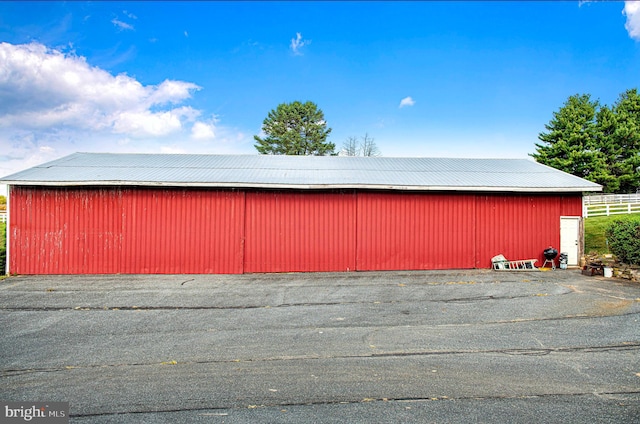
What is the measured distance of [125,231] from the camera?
11.8m

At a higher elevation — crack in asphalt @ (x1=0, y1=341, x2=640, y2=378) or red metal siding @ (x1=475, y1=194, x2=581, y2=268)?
red metal siding @ (x1=475, y1=194, x2=581, y2=268)

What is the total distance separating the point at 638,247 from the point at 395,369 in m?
9.80

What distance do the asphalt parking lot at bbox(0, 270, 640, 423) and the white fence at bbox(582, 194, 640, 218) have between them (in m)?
15.5

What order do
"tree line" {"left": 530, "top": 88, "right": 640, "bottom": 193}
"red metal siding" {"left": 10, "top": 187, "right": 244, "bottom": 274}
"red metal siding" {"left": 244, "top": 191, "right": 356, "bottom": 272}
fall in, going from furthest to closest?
"tree line" {"left": 530, "top": 88, "right": 640, "bottom": 193}, "red metal siding" {"left": 244, "top": 191, "right": 356, "bottom": 272}, "red metal siding" {"left": 10, "top": 187, "right": 244, "bottom": 274}

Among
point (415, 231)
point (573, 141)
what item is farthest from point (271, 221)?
point (573, 141)

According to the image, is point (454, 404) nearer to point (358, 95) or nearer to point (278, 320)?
point (278, 320)

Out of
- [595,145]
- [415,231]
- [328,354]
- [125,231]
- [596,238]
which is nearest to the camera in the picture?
[328,354]

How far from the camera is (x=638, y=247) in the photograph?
397 inches

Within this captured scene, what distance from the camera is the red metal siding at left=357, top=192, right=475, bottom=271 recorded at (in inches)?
480

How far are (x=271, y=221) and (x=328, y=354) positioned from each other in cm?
742

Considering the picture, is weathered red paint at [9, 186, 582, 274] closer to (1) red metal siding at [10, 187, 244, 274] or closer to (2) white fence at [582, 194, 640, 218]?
(1) red metal siding at [10, 187, 244, 274]

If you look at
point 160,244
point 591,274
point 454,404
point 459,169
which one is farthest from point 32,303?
point 591,274

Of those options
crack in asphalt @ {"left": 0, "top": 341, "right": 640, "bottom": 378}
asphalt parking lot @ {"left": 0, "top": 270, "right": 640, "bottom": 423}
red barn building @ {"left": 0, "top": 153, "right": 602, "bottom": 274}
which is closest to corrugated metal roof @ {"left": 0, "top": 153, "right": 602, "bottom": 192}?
red barn building @ {"left": 0, "top": 153, "right": 602, "bottom": 274}

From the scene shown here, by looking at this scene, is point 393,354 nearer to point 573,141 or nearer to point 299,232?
point 299,232
